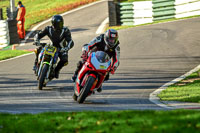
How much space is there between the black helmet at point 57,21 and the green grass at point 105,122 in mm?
4509

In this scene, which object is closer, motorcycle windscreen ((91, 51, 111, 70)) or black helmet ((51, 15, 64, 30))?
motorcycle windscreen ((91, 51, 111, 70))

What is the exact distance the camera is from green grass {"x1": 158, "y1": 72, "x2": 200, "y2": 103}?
10680 millimetres

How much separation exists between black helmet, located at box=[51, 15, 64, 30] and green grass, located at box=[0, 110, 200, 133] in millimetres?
4509

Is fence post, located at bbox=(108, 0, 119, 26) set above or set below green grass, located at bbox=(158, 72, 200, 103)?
above

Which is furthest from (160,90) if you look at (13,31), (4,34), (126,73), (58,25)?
(4,34)

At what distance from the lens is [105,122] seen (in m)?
6.82

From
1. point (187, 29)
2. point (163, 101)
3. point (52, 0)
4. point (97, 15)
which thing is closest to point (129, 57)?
point (187, 29)

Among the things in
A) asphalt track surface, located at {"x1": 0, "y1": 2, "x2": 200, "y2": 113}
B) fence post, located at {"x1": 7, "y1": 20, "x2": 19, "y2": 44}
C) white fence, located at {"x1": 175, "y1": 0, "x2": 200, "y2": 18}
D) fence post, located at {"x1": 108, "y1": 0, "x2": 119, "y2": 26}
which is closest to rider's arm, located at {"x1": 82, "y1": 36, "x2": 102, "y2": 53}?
asphalt track surface, located at {"x1": 0, "y1": 2, "x2": 200, "y2": 113}

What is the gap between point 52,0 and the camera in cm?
4169

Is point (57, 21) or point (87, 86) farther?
point (57, 21)

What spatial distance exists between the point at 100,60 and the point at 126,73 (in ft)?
16.5

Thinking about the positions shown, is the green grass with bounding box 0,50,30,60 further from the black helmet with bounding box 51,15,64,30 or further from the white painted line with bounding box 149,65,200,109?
the white painted line with bounding box 149,65,200,109

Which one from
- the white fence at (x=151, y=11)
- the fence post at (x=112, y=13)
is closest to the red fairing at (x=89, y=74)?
the fence post at (x=112, y=13)

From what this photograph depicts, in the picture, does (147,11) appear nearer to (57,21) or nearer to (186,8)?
(186,8)
